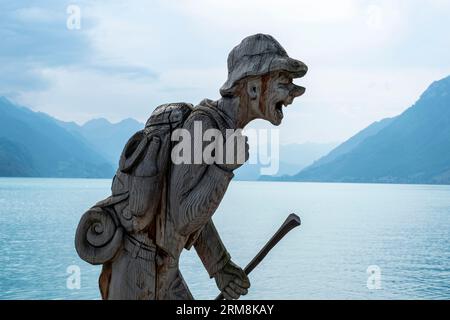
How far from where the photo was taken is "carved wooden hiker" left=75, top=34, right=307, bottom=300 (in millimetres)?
4145

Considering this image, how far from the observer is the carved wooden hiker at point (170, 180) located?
4.14 m

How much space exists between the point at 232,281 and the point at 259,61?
141 cm

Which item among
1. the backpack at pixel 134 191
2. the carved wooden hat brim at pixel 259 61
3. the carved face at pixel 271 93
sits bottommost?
the backpack at pixel 134 191

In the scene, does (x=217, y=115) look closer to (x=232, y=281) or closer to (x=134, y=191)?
(x=134, y=191)

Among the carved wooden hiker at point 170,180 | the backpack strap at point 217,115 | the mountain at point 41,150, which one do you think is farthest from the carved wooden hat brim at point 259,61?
the mountain at point 41,150

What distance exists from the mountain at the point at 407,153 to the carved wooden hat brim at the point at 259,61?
15123 centimetres

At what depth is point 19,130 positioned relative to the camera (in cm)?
17000

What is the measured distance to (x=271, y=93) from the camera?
13.9 ft

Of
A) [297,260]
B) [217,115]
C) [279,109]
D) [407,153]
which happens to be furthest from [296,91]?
[407,153]

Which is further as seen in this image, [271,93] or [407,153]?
[407,153]

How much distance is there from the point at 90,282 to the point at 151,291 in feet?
49.8

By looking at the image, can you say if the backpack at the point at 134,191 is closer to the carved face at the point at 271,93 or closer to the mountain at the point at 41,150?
the carved face at the point at 271,93

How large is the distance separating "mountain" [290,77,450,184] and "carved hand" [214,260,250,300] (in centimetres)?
15095
